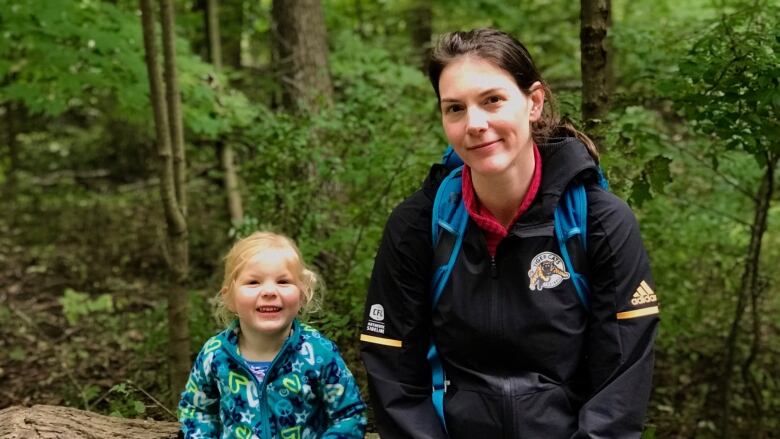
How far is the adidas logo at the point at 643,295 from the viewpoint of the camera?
2.12 m

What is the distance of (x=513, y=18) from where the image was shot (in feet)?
27.4

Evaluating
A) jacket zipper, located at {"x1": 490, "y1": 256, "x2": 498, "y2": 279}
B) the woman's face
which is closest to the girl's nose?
the woman's face

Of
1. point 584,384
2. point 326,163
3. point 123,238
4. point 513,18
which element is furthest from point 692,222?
point 123,238

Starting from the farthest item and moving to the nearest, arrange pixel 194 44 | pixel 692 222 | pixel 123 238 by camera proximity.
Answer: pixel 194 44 → pixel 123 238 → pixel 692 222

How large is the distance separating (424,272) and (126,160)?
998 centimetres

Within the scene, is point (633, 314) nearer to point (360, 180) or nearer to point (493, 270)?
point (493, 270)

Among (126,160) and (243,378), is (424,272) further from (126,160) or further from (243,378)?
(126,160)

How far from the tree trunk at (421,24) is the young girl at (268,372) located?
6.61 meters

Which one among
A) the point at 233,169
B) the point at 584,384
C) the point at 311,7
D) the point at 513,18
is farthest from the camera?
the point at 513,18

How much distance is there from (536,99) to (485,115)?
0.73 ft

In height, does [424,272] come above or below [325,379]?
above

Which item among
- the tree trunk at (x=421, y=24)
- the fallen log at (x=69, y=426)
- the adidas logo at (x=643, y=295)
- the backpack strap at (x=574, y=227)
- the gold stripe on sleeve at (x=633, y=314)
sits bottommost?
the fallen log at (x=69, y=426)

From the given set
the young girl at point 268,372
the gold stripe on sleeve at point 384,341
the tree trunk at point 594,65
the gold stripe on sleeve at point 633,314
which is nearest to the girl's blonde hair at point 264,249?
the young girl at point 268,372

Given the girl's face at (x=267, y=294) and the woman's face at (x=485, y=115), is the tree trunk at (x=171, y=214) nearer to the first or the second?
the girl's face at (x=267, y=294)
